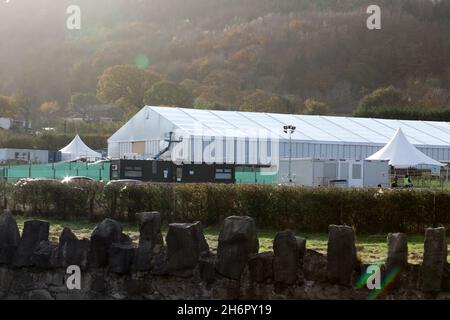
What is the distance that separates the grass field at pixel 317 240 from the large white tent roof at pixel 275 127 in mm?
32395

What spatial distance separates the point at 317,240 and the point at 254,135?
A: 37047 millimetres

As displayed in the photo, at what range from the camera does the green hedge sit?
15.2 metres

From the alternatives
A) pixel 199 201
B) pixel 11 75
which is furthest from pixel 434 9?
pixel 199 201

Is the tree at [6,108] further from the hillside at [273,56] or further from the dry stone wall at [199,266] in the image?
the dry stone wall at [199,266]

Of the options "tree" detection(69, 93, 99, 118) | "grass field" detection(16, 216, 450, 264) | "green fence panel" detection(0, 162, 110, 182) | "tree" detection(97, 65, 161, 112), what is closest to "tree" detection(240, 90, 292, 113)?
"tree" detection(97, 65, 161, 112)

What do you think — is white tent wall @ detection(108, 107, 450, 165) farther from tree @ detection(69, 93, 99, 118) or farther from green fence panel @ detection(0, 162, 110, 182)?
tree @ detection(69, 93, 99, 118)

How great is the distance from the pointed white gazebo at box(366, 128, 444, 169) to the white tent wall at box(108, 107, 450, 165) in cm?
839

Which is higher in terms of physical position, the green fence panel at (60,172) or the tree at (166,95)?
the tree at (166,95)

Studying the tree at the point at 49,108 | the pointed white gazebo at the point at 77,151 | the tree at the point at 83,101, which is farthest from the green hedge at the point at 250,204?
the tree at the point at 49,108

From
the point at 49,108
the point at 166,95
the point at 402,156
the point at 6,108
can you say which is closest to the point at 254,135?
the point at 402,156

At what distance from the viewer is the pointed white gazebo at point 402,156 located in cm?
4122

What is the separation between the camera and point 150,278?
1016 cm
